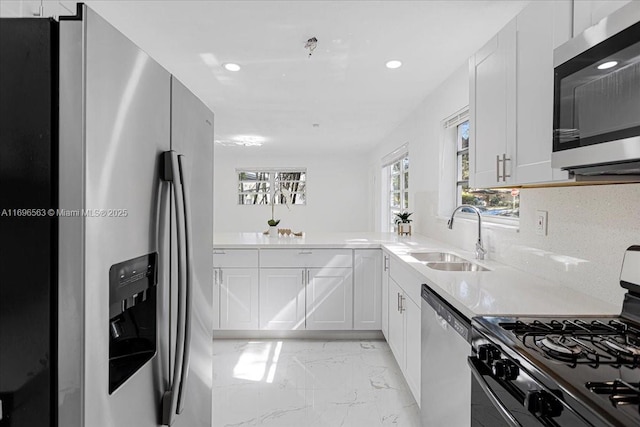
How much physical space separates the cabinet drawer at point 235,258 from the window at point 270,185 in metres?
5.35

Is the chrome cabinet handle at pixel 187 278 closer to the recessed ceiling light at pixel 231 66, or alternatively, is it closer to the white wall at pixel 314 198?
the recessed ceiling light at pixel 231 66

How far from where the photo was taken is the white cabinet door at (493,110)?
1667mm

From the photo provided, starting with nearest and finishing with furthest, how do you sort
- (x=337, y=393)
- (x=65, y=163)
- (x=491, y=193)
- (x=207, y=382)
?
(x=65, y=163) → (x=207, y=382) → (x=337, y=393) → (x=491, y=193)

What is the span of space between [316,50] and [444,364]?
216 centimetres

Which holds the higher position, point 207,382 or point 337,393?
point 207,382

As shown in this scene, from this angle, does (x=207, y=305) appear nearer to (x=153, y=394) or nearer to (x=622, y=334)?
(x=153, y=394)

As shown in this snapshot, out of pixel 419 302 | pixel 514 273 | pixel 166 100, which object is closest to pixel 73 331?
pixel 166 100

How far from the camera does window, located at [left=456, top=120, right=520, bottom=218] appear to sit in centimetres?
240

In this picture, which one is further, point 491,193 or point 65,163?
point 491,193

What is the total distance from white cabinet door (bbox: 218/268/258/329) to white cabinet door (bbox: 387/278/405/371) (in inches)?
47.8

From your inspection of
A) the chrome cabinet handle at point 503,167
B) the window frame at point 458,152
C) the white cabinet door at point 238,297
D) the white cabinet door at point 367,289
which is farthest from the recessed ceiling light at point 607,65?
the white cabinet door at point 238,297

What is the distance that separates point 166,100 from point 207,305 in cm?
83

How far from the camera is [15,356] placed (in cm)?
76

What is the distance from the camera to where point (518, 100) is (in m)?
1.59
